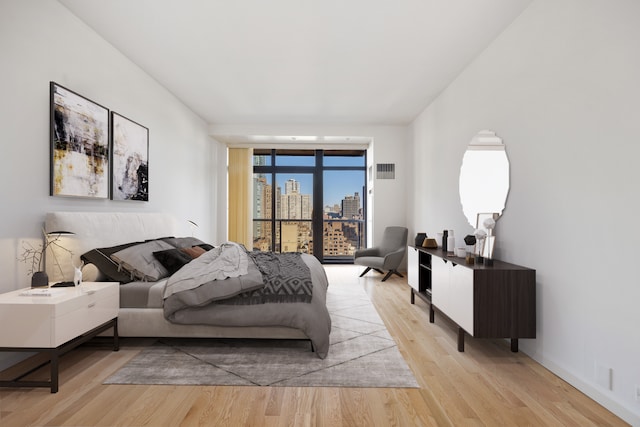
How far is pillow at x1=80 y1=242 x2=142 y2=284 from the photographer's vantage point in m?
2.94

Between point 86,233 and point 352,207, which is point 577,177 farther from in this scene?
point 352,207

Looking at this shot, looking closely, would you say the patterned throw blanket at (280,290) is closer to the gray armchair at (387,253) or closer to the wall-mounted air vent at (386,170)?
the gray armchair at (387,253)

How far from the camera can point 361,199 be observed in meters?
7.81

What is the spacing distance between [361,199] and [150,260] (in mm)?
5254

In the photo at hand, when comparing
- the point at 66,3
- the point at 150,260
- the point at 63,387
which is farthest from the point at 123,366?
the point at 66,3

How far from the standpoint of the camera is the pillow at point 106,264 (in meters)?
2.94

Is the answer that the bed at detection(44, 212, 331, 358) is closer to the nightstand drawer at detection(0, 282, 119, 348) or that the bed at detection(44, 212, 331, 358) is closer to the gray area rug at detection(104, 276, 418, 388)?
the gray area rug at detection(104, 276, 418, 388)

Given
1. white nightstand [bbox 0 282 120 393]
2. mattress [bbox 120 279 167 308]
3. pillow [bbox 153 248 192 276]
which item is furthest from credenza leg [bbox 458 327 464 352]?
white nightstand [bbox 0 282 120 393]

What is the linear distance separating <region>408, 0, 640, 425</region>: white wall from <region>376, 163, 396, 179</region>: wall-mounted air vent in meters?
3.45

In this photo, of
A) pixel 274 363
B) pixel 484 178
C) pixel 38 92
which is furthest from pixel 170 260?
pixel 484 178

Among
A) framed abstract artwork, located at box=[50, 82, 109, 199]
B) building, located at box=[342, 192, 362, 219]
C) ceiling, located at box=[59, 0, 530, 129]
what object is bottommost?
building, located at box=[342, 192, 362, 219]

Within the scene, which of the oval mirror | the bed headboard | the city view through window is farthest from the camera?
the city view through window

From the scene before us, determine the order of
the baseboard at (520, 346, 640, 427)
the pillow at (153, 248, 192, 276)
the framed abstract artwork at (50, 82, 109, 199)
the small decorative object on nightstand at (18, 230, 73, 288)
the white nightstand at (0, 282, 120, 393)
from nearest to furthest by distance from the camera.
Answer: the baseboard at (520, 346, 640, 427) < the white nightstand at (0, 282, 120, 393) < the small decorative object on nightstand at (18, 230, 73, 288) < the framed abstract artwork at (50, 82, 109, 199) < the pillow at (153, 248, 192, 276)

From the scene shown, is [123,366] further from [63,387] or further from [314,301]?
[314,301]
